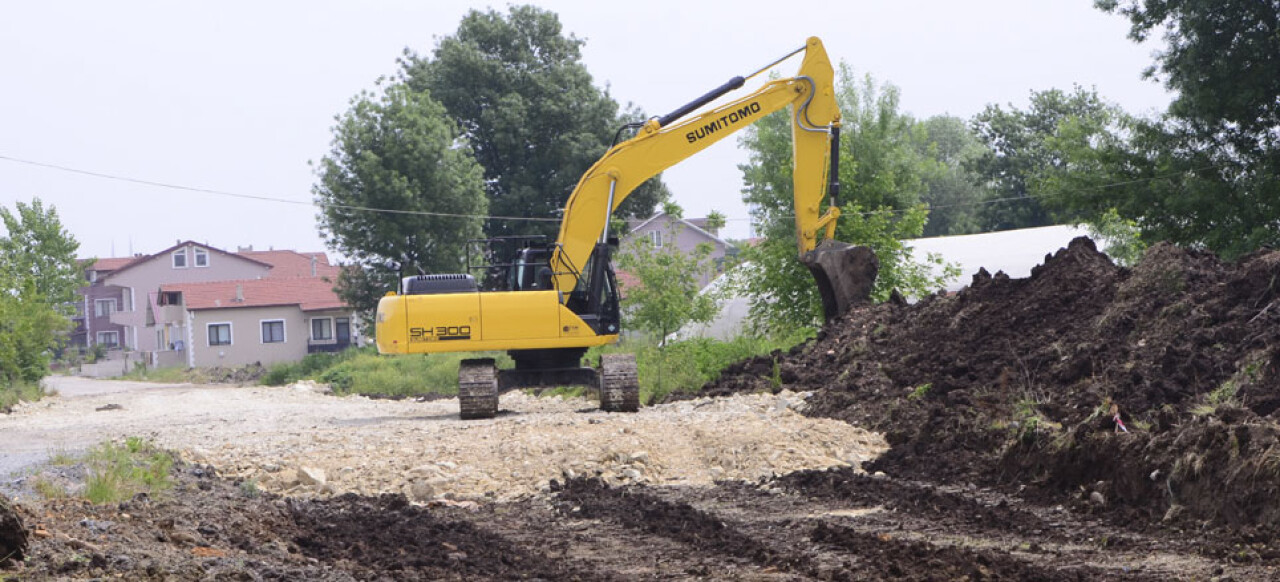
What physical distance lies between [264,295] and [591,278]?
46.8 m

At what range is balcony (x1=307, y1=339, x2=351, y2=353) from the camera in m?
60.2

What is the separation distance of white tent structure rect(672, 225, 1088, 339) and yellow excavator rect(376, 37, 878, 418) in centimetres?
1249

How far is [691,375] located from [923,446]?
758 cm

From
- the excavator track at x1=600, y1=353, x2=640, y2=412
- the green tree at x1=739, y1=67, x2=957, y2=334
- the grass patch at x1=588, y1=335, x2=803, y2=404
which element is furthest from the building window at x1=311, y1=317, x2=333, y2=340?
the excavator track at x1=600, y1=353, x2=640, y2=412

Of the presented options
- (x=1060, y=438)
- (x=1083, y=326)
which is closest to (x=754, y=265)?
(x=1083, y=326)

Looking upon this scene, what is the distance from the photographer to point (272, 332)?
60250 millimetres

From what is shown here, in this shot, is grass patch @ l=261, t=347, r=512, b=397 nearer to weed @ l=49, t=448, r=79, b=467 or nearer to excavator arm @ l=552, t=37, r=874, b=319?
excavator arm @ l=552, t=37, r=874, b=319

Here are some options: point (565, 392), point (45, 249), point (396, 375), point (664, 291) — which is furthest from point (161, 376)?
point (565, 392)

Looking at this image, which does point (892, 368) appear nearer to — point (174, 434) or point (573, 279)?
point (573, 279)

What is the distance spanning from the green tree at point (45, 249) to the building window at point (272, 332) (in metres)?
13.7

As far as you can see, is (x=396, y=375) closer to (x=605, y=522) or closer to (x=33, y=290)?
(x=33, y=290)

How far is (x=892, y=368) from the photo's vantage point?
15.0 metres

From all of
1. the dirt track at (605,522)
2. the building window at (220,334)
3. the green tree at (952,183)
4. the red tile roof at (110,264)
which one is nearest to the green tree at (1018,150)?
the green tree at (952,183)

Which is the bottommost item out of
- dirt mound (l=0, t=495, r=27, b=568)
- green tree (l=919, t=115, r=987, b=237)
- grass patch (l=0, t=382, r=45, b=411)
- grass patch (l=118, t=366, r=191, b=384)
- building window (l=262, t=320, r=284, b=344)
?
dirt mound (l=0, t=495, r=27, b=568)
